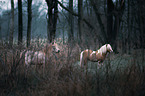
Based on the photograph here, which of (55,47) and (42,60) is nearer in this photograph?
(42,60)

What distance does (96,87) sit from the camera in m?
2.23

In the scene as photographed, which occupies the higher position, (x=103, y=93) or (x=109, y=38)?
(x=109, y=38)

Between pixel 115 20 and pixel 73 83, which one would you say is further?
pixel 115 20

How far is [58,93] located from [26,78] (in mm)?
928

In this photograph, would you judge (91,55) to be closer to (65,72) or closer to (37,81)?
(65,72)

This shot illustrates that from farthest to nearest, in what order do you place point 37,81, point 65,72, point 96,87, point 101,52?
point 101,52 < point 65,72 < point 37,81 < point 96,87

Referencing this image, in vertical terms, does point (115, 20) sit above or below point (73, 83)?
above

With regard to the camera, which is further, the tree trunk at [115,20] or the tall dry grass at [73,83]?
the tree trunk at [115,20]

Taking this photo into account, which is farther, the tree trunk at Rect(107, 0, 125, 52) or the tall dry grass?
the tree trunk at Rect(107, 0, 125, 52)

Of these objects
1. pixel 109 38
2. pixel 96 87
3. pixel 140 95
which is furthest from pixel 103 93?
pixel 109 38

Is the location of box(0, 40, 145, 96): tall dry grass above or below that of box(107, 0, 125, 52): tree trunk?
below

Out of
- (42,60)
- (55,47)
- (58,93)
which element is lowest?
(58,93)

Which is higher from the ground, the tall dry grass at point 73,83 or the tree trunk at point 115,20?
the tree trunk at point 115,20

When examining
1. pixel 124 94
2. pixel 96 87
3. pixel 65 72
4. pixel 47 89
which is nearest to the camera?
pixel 124 94
